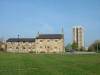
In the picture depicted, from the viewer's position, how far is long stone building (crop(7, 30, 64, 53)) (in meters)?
75.6

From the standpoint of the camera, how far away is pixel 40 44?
254 ft

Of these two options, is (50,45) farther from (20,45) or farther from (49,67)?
(49,67)

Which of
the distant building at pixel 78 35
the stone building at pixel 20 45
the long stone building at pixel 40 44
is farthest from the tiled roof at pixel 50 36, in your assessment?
the distant building at pixel 78 35

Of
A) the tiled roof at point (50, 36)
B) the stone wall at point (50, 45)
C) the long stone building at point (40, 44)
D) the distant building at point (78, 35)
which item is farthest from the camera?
the distant building at point (78, 35)

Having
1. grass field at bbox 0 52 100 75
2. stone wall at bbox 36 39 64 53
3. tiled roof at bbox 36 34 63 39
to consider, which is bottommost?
grass field at bbox 0 52 100 75

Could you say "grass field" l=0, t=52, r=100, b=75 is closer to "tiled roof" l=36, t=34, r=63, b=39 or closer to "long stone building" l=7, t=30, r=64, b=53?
"long stone building" l=7, t=30, r=64, b=53

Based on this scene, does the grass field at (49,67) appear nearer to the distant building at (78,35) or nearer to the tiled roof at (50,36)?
the tiled roof at (50,36)

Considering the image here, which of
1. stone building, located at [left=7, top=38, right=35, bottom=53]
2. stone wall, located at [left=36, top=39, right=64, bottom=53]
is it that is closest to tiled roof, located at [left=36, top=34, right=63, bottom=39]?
stone wall, located at [left=36, top=39, right=64, bottom=53]

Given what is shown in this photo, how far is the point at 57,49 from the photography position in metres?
75.3

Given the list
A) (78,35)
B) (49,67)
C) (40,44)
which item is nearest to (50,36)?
(40,44)

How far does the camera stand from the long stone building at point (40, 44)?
75.6 meters

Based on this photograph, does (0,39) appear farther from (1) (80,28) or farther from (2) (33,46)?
(1) (80,28)

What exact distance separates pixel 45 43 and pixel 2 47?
24.9 meters

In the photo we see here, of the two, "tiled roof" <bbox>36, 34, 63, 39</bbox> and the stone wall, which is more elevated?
"tiled roof" <bbox>36, 34, 63, 39</bbox>
